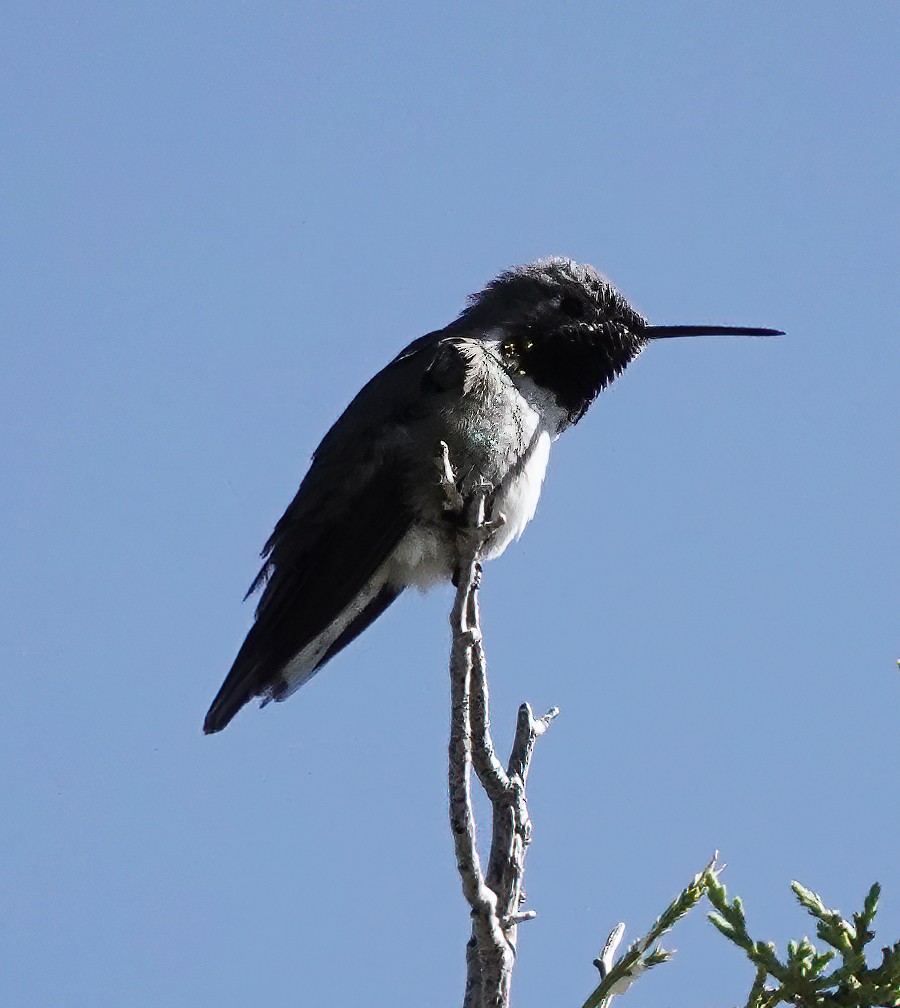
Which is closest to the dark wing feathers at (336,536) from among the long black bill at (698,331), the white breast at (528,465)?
the white breast at (528,465)

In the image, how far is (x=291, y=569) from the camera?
190 inches

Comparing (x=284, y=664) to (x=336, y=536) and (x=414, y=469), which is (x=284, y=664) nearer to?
(x=336, y=536)

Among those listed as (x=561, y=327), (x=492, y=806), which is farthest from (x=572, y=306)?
(x=492, y=806)

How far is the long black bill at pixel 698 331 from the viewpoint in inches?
223

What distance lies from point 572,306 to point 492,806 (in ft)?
8.69

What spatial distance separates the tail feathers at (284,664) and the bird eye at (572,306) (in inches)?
51.1

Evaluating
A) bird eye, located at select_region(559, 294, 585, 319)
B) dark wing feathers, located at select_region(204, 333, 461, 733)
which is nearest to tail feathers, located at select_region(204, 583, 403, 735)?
dark wing feathers, located at select_region(204, 333, 461, 733)

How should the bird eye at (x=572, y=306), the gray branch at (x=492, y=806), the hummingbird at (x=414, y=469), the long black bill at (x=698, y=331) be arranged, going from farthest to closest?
the long black bill at (x=698, y=331), the bird eye at (x=572, y=306), the hummingbird at (x=414, y=469), the gray branch at (x=492, y=806)

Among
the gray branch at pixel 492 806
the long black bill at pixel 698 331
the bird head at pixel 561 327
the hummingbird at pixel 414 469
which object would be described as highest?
the long black bill at pixel 698 331

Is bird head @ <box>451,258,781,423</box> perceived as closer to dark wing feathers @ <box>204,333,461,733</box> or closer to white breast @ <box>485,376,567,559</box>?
white breast @ <box>485,376,567,559</box>

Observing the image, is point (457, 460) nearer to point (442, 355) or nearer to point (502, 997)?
point (442, 355)

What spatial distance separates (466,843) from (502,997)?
0.33 meters

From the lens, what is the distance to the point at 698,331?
584 centimetres

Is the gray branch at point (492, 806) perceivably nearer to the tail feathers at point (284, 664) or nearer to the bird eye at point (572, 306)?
the tail feathers at point (284, 664)
